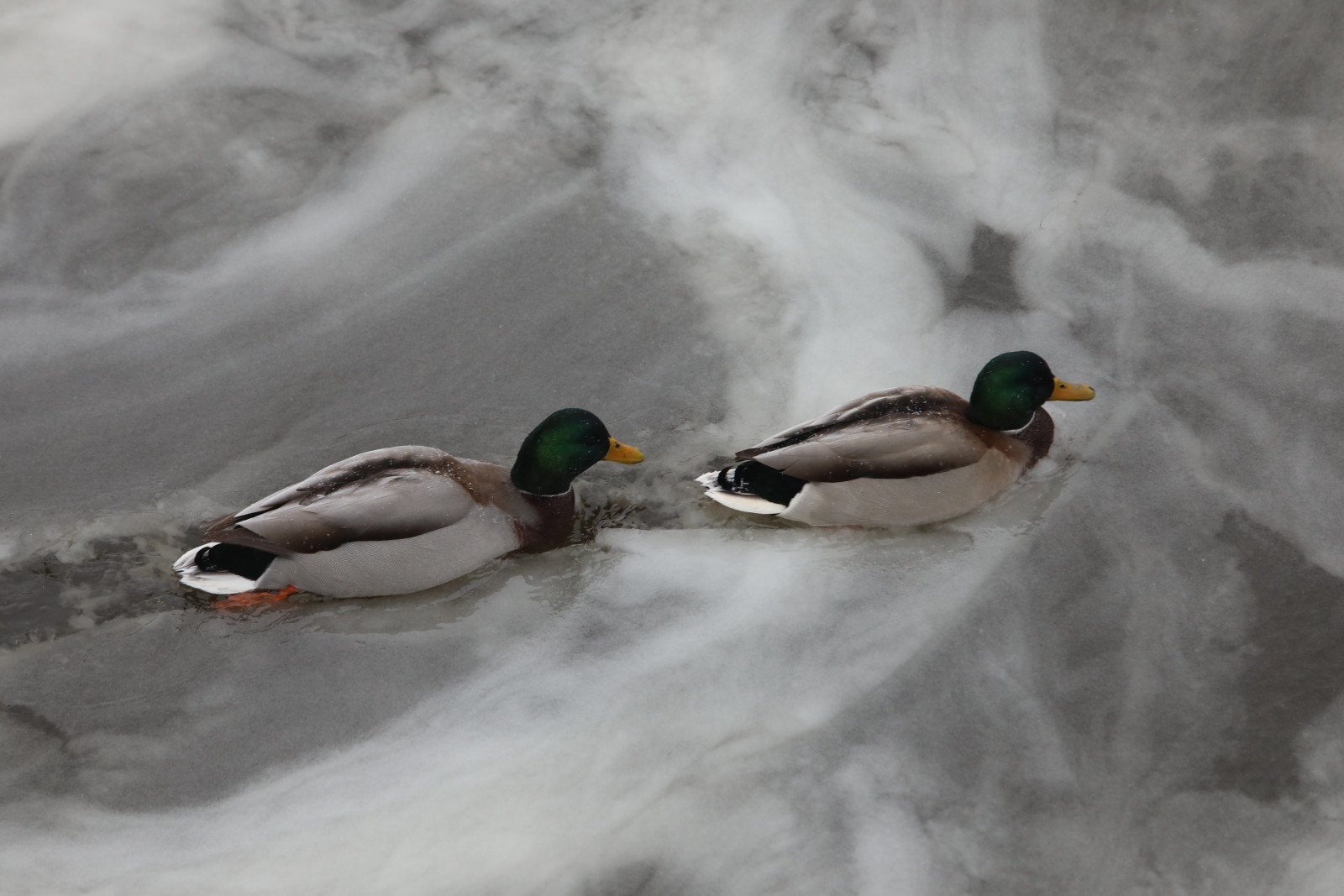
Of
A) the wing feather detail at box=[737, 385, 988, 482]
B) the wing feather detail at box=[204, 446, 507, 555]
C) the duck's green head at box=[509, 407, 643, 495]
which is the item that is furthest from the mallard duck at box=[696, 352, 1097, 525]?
the wing feather detail at box=[204, 446, 507, 555]

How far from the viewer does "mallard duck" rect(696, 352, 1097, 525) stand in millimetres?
3646

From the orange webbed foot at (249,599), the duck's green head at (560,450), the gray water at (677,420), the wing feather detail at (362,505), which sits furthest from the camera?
the duck's green head at (560,450)

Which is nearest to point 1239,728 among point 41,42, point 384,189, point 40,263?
point 384,189

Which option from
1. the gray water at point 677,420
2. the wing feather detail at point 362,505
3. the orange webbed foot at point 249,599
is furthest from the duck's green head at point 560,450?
the orange webbed foot at point 249,599

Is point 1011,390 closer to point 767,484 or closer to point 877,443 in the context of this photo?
point 877,443

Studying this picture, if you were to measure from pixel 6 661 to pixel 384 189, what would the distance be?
2074 mm

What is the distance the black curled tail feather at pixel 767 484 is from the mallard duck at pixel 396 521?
323 mm

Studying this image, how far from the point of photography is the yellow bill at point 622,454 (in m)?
3.71

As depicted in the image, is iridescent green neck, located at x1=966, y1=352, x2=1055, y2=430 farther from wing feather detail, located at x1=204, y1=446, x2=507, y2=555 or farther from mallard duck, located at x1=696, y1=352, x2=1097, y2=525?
wing feather detail, located at x1=204, y1=446, x2=507, y2=555

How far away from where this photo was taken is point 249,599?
3.54 metres

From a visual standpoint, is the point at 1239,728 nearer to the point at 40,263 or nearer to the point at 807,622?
the point at 807,622

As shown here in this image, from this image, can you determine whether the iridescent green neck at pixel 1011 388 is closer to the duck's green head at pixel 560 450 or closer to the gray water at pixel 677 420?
the gray water at pixel 677 420

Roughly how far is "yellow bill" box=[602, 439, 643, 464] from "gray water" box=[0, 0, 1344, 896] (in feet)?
0.67

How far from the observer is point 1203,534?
12.1ft
